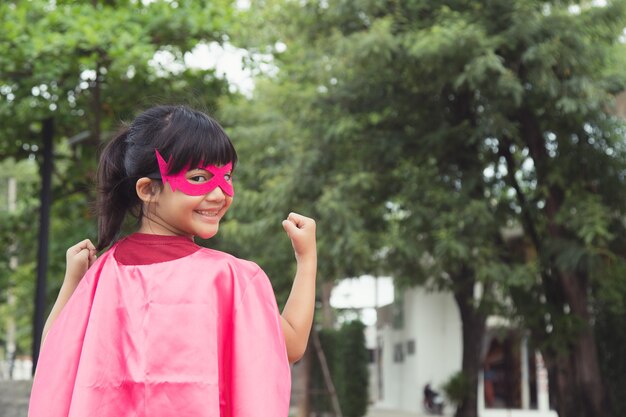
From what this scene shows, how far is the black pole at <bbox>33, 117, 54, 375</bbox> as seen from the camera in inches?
427

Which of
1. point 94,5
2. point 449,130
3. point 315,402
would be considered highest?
point 94,5

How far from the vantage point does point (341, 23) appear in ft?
43.2

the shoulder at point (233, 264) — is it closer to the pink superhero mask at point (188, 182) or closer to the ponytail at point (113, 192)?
the pink superhero mask at point (188, 182)

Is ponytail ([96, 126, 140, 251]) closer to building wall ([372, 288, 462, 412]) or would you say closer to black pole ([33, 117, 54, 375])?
black pole ([33, 117, 54, 375])

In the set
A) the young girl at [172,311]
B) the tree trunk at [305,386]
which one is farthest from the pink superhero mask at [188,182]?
the tree trunk at [305,386]

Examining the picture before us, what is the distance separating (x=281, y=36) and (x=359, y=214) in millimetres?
2579

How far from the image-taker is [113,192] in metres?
2.97

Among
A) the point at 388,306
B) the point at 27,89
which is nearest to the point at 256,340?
the point at 27,89

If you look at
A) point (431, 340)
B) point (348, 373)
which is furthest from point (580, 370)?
point (431, 340)

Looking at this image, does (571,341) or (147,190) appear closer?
(147,190)

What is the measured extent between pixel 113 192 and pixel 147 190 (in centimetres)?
16

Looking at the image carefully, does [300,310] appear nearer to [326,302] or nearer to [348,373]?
[348,373]

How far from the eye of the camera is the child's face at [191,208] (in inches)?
110

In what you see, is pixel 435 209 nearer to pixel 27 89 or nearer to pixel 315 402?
pixel 27 89
